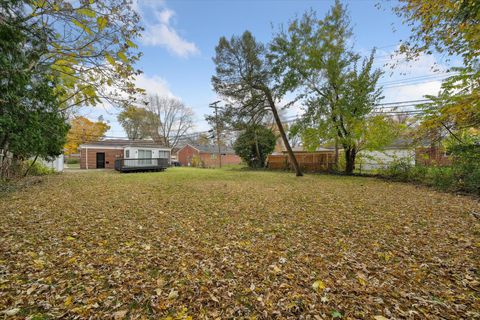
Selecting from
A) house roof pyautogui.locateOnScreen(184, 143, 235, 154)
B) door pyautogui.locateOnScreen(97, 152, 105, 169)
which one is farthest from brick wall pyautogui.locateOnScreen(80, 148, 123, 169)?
house roof pyautogui.locateOnScreen(184, 143, 235, 154)

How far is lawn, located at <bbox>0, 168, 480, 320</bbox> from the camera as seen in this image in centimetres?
181

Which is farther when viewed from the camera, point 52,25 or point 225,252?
point 52,25

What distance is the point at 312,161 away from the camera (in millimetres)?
15938

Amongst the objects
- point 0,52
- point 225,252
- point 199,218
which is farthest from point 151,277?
point 0,52

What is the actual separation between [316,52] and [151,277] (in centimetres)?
1266

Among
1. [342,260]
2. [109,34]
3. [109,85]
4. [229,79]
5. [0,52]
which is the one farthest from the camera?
[229,79]

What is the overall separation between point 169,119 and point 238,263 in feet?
106

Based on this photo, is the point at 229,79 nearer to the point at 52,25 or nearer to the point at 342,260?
the point at 52,25

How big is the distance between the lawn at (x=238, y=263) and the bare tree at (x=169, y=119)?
28401mm

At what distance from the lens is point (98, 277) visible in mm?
2193

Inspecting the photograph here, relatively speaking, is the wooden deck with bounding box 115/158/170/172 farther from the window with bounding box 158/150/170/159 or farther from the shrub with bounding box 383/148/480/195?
the shrub with bounding box 383/148/480/195

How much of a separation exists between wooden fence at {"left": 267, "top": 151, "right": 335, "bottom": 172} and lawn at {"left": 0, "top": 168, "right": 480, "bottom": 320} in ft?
34.3

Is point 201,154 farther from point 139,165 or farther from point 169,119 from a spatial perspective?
point 139,165

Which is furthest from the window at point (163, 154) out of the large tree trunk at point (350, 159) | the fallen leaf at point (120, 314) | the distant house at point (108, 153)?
the fallen leaf at point (120, 314)
